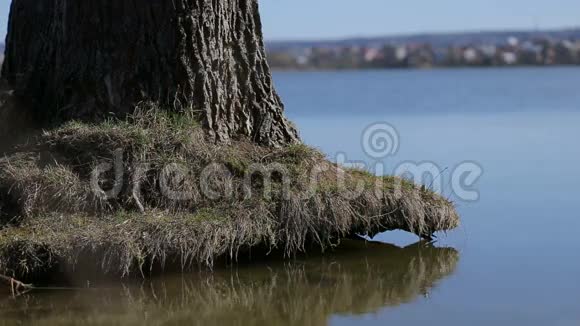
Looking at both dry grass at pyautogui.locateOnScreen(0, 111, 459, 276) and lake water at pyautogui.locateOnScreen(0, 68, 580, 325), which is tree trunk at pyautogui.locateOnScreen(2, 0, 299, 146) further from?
lake water at pyautogui.locateOnScreen(0, 68, 580, 325)

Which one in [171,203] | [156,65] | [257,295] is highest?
[156,65]

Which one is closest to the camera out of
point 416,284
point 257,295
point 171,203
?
point 257,295

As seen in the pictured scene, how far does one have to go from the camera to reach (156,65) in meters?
7.54

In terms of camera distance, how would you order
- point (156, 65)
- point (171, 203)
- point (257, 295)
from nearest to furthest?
point (257, 295) → point (171, 203) → point (156, 65)

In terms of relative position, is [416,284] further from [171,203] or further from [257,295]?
[171,203]

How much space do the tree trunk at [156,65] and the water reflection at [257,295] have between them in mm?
1157

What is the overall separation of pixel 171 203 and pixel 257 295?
94 centimetres

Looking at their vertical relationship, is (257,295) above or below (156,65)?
below

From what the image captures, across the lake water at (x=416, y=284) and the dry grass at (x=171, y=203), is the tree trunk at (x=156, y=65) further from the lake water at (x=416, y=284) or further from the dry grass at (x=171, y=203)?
the lake water at (x=416, y=284)

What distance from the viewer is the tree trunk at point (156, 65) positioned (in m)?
7.52

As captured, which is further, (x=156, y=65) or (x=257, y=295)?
(x=156, y=65)

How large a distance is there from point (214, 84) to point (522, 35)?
155 ft

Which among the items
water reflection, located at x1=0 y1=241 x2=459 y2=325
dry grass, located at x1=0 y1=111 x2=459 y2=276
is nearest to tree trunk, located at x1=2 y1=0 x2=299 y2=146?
dry grass, located at x1=0 y1=111 x2=459 y2=276

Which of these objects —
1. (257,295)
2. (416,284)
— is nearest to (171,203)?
(257,295)
